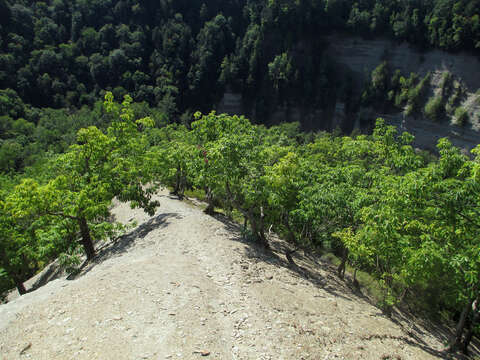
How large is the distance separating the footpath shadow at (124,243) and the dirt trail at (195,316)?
602 mm

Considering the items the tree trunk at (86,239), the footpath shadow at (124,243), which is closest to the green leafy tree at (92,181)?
the tree trunk at (86,239)

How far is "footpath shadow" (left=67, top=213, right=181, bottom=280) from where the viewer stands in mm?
19391

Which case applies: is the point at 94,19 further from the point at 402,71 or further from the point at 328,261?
the point at 328,261

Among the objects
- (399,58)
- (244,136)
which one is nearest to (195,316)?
(244,136)

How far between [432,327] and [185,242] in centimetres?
1836

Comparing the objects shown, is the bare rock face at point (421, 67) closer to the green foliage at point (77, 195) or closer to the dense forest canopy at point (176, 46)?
the dense forest canopy at point (176, 46)

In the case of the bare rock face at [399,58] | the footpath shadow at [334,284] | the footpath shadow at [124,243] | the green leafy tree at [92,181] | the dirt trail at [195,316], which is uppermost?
the bare rock face at [399,58]

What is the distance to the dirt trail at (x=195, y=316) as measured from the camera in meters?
10.8

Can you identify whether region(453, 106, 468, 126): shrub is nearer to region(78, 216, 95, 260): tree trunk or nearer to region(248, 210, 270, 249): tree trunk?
region(248, 210, 270, 249): tree trunk

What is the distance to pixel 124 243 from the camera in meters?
21.1

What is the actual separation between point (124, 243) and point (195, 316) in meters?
10.9

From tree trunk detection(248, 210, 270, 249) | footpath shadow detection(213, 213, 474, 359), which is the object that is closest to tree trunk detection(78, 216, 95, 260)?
footpath shadow detection(213, 213, 474, 359)

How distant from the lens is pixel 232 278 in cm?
1555

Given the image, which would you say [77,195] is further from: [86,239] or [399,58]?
[399,58]
